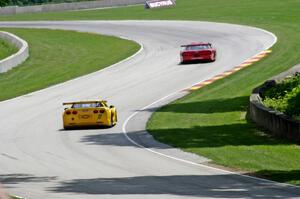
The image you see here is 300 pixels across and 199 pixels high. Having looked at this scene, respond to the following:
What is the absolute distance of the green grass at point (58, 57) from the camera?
4926 centimetres

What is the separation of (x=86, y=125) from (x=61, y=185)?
546 inches

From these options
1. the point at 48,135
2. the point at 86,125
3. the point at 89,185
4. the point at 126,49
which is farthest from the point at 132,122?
the point at 126,49

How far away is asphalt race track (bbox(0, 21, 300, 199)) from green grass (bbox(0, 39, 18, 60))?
883cm

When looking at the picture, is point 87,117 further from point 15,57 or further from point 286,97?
point 15,57

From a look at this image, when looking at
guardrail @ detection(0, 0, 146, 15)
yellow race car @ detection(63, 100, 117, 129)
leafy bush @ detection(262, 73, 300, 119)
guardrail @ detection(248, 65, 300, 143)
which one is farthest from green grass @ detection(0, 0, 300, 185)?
guardrail @ detection(0, 0, 146, 15)

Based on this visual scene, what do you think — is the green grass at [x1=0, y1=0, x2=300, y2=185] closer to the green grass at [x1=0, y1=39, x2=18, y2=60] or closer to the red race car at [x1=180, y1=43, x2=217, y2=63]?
the red race car at [x1=180, y1=43, x2=217, y2=63]

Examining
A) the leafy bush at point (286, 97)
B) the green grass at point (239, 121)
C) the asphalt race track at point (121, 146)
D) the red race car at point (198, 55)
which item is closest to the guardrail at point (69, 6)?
the green grass at point (239, 121)

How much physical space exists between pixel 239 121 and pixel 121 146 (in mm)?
6016

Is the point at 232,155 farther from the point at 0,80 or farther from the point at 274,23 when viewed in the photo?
the point at 274,23

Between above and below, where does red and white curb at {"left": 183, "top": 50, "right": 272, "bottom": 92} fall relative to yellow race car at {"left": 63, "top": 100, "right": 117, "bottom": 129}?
below

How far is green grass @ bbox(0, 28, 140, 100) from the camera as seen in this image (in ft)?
162

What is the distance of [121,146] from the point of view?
26.7m

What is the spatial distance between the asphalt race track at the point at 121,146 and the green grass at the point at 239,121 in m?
0.73

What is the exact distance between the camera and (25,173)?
70.5 ft
